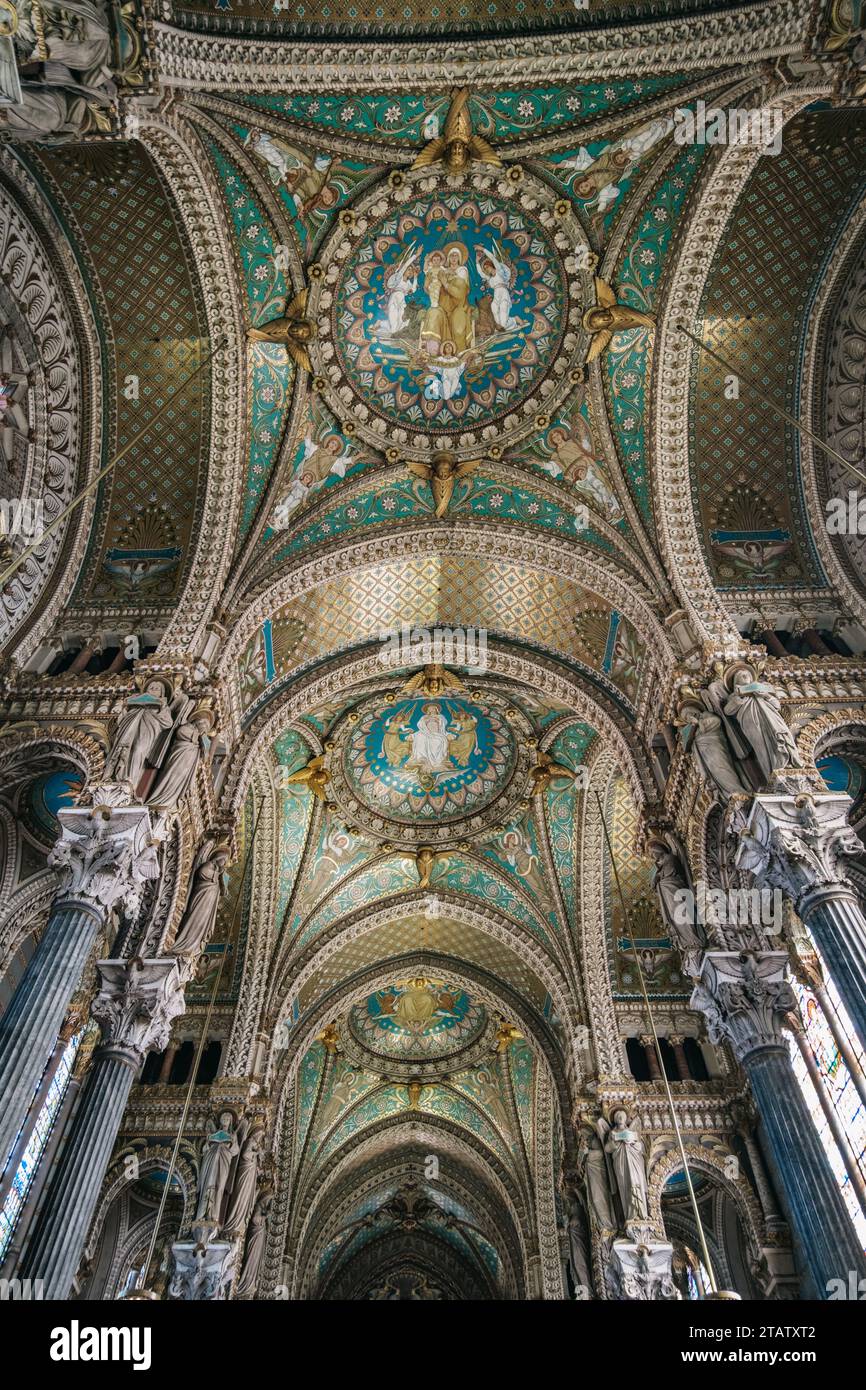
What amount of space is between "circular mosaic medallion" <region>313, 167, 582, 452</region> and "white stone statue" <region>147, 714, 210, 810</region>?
5.81m

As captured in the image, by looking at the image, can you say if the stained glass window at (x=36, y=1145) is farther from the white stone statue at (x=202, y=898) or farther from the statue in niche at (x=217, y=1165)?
the statue in niche at (x=217, y=1165)

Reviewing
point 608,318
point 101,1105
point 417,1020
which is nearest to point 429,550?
point 608,318

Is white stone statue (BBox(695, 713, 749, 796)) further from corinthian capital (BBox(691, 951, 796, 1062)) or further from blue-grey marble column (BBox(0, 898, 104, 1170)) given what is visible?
blue-grey marble column (BBox(0, 898, 104, 1170))

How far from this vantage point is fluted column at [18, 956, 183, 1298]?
8.59 meters

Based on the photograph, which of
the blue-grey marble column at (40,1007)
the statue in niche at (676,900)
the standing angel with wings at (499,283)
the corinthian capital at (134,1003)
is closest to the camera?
the blue-grey marble column at (40,1007)

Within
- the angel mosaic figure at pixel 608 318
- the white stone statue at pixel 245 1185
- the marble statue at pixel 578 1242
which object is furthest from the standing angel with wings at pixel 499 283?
the marble statue at pixel 578 1242

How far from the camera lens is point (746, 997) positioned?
34.8 feet

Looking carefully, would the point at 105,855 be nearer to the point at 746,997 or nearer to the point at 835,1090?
the point at 746,997

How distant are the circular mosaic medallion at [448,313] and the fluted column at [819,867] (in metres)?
7.72

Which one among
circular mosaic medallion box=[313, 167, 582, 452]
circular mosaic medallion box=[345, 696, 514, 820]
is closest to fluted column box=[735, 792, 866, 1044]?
circular mosaic medallion box=[313, 167, 582, 452]

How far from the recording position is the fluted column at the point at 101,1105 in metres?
8.59

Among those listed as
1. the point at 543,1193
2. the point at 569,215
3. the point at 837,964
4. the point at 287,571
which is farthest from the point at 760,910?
the point at 543,1193

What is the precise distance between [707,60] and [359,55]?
407 centimetres

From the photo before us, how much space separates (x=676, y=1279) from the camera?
707 inches
